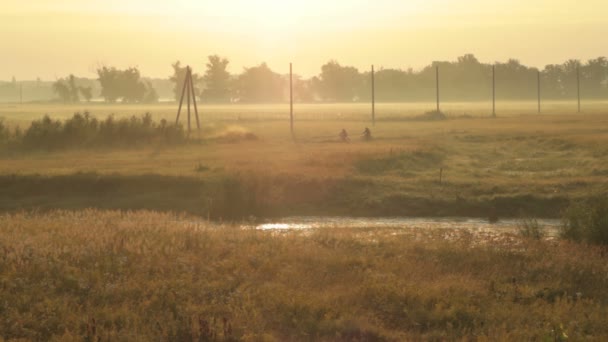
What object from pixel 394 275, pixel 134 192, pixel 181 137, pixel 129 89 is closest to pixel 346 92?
pixel 129 89

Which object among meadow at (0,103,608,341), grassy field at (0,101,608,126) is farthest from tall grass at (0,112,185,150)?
grassy field at (0,101,608,126)

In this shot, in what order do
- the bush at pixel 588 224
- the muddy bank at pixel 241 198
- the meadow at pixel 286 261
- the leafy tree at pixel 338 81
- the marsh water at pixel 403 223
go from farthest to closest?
the leafy tree at pixel 338 81, the muddy bank at pixel 241 198, the marsh water at pixel 403 223, the bush at pixel 588 224, the meadow at pixel 286 261

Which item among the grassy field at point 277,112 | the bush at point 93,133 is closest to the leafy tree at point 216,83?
the grassy field at point 277,112

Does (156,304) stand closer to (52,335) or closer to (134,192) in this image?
(52,335)

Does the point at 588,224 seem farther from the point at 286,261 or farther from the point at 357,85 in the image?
the point at 357,85

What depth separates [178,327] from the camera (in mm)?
11547

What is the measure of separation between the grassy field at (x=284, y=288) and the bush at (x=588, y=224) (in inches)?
34.3

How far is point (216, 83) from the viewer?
584 ft

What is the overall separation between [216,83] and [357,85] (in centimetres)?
3795

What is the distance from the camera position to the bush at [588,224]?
1794 centimetres

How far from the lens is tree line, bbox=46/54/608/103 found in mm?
178125

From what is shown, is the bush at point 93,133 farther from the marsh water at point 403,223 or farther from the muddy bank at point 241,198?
the marsh water at point 403,223

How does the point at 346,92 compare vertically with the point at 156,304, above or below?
above

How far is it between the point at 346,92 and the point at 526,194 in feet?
555
